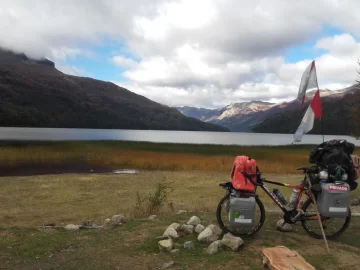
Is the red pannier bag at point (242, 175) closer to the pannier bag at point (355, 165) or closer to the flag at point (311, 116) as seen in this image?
the flag at point (311, 116)

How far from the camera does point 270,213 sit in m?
9.84

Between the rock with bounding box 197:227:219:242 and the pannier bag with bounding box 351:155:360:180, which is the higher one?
the pannier bag with bounding box 351:155:360:180

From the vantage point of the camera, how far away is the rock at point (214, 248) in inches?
252

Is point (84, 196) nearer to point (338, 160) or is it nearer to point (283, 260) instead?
point (338, 160)

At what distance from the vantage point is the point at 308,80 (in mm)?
8109

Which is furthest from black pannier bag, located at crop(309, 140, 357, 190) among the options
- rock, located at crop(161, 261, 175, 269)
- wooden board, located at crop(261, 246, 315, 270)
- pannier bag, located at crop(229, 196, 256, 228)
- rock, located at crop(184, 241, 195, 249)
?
rock, located at crop(161, 261, 175, 269)

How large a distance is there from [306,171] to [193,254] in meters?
2.87

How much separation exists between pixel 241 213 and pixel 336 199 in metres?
Result: 1.89

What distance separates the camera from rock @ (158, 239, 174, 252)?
→ 6.54 meters

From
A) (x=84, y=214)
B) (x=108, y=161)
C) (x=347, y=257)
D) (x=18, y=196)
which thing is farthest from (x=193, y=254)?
(x=108, y=161)

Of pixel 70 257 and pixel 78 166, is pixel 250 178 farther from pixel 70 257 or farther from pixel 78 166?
pixel 78 166

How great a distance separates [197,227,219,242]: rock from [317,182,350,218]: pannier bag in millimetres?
2221

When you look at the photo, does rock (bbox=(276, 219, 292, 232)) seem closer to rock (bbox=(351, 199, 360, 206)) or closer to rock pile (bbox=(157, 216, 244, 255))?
rock pile (bbox=(157, 216, 244, 255))

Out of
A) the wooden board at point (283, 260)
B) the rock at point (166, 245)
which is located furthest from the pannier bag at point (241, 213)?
the rock at point (166, 245)
